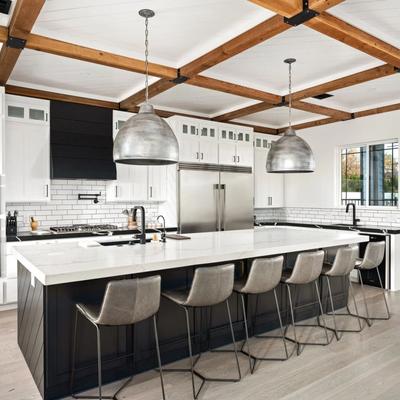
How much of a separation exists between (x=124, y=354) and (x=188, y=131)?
4088 millimetres

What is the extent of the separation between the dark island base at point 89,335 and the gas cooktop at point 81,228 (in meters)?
1.84

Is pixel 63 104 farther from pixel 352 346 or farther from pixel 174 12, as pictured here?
pixel 352 346

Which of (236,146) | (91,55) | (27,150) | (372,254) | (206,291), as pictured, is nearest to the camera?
→ (206,291)

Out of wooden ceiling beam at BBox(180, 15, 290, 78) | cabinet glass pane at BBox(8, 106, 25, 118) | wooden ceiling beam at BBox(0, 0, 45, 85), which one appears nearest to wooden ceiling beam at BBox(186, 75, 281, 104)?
wooden ceiling beam at BBox(180, 15, 290, 78)

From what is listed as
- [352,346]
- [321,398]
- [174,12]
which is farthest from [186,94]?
[321,398]

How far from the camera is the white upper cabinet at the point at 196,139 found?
Answer: 20.0 feet

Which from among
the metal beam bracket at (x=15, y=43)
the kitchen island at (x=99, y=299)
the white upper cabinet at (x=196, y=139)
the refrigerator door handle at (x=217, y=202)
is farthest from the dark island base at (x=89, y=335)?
the white upper cabinet at (x=196, y=139)

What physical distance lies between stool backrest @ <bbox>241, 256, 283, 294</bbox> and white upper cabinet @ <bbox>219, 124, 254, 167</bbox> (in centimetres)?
364

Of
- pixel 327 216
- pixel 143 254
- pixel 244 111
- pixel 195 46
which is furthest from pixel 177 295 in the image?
pixel 327 216

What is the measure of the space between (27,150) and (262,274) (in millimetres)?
3661

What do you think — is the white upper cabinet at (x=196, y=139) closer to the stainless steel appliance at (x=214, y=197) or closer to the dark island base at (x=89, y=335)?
the stainless steel appliance at (x=214, y=197)

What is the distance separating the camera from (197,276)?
2.67 m

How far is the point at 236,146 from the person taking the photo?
6.78 meters

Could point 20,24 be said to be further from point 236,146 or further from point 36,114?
point 236,146
